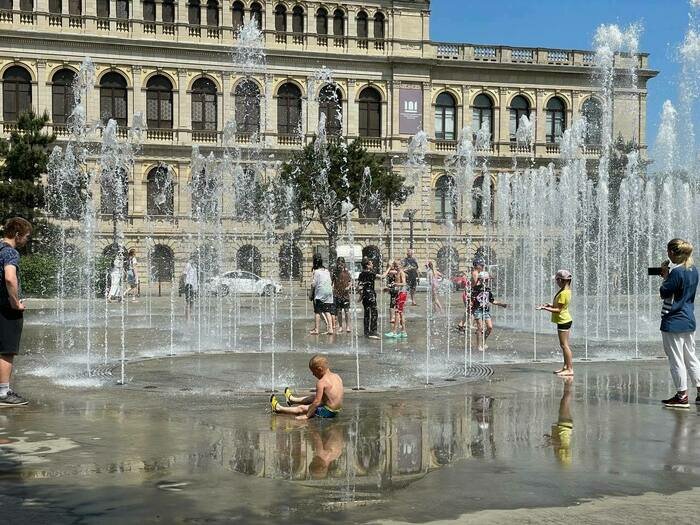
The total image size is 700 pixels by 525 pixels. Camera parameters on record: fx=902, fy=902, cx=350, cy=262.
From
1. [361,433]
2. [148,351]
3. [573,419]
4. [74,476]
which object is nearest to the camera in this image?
[74,476]

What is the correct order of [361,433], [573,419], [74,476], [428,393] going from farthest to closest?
[428,393]
[573,419]
[361,433]
[74,476]

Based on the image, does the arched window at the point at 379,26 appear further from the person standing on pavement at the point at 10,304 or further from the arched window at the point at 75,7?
the person standing on pavement at the point at 10,304

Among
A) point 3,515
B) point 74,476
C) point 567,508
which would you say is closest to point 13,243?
point 74,476

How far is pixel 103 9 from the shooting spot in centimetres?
4406

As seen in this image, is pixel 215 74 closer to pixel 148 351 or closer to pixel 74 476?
pixel 148 351

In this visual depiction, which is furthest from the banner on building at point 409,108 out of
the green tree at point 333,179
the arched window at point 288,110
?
the green tree at point 333,179

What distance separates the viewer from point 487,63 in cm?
4981

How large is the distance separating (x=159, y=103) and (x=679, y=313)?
130 feet

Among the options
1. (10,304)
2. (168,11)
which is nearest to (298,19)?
(168,11)

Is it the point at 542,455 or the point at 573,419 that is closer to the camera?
the point at 542,455

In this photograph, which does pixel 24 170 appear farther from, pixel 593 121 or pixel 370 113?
pixel 593 121

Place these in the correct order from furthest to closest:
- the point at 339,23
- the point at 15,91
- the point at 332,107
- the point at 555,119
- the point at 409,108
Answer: the point at 555,119
the point at 409,108
the point at 332,107
the point at 339,23
the point at 15,91

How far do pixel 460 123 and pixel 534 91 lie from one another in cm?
474

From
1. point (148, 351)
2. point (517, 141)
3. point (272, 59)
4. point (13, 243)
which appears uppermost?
point (272, 59)
